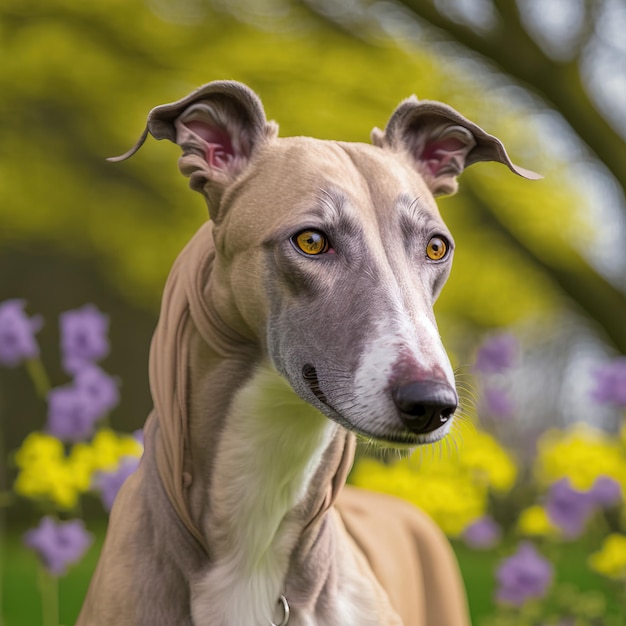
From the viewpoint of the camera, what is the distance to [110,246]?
39.6ft

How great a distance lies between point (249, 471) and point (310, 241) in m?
0.75

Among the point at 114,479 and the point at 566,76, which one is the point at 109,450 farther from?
A: the point at 566,76

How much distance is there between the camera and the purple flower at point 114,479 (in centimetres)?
467

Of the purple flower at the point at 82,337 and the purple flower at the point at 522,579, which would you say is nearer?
the purple flower at the point at 82,337

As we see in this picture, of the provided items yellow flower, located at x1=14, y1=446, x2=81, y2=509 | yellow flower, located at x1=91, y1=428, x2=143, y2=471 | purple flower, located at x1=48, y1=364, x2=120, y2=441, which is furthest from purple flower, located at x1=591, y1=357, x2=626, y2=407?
yellow flower, located at x1=14, y1=446, x2=81, y2=509

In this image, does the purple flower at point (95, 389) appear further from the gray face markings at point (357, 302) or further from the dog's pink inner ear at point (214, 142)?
the gray face markings at point (357, 302)

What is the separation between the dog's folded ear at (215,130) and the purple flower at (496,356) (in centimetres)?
292

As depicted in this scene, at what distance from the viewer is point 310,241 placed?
289 cm

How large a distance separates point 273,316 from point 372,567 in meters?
1.19

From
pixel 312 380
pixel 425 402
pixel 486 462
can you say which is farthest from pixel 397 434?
pixel 486 462

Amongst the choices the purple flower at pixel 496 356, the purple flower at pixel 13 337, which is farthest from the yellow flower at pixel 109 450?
the purple flower at pixel 496 356

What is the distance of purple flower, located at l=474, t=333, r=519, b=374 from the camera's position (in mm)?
5859

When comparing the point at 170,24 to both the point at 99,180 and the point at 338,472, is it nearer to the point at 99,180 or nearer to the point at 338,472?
the point at 99,180

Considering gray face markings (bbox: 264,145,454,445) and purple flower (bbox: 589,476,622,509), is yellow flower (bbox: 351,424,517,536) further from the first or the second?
gray face markings (bbox: 264,145,454,445)
